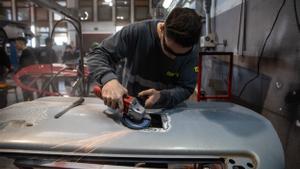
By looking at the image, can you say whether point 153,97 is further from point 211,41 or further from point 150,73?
point 211,41

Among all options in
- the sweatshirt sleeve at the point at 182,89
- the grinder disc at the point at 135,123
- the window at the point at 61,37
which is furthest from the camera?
the window at the point at 61,37

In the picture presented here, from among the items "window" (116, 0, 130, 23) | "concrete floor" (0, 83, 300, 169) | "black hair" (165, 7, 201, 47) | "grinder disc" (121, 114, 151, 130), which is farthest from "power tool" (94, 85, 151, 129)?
"window" (116, 0, 130, 23)

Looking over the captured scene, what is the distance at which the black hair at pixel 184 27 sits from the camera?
1055 mm

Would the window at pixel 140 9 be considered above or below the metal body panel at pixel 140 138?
above

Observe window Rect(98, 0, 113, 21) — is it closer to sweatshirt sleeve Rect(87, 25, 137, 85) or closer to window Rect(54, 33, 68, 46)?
window Rect(54, 33, 68, 46)

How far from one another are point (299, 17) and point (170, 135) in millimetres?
1115

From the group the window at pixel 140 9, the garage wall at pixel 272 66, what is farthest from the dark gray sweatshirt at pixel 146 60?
the window at pixel 140 9

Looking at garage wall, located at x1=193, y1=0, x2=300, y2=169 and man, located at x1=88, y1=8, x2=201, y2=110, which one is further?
garage wall, located at x1=193, y1=0, x2=300, y2=169

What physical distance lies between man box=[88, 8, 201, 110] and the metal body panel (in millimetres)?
251

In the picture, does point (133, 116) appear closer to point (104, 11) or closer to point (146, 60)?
point (146, 60)

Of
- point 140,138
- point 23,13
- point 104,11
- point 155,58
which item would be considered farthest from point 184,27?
point 23,13

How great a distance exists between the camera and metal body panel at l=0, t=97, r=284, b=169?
0.80 m

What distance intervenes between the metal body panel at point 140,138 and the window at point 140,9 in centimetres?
1172

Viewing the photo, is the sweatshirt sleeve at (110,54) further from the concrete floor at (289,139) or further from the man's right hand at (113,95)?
the concrete floor at (289,139)
